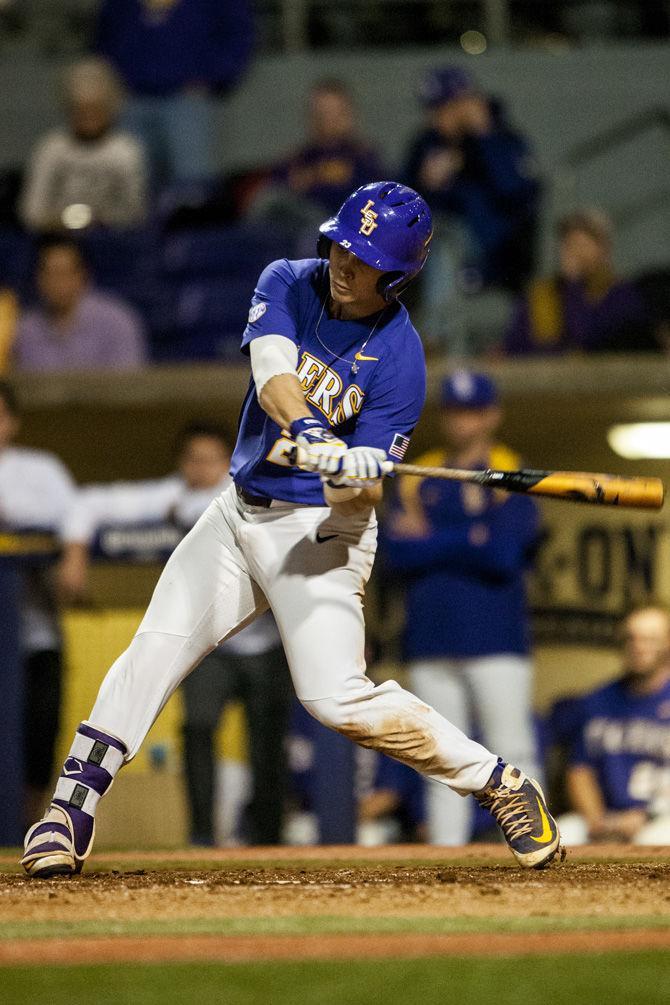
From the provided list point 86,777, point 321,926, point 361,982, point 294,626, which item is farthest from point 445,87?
point 361,982

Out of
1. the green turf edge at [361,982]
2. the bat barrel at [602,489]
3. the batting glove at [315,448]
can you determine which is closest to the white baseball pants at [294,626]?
the batting glove at [315,448]

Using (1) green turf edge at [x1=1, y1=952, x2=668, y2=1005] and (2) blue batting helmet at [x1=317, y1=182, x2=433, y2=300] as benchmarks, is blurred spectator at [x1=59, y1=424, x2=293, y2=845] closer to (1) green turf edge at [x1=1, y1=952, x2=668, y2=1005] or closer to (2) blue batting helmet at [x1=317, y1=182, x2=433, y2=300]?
(2) blue batting helmet at [x1=317, y1=182, x2=433, y2=300]

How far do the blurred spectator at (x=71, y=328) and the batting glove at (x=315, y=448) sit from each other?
390 centimetres

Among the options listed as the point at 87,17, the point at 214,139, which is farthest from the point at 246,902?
the point at 87,17

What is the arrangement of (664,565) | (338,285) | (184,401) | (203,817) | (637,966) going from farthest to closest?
(664,565) < (184,401) < (203,817) < (338,285) < (637,966)

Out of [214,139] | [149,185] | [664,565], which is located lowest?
[664,565]

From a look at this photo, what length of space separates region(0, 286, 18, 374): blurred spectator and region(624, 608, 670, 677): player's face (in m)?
3.14

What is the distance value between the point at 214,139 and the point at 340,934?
7236mm

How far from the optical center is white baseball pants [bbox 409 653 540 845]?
5.70 metres

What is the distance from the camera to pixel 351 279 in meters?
3.72

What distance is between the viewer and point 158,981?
2549mm

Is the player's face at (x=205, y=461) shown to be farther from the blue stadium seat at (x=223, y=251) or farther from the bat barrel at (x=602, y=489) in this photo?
the bat barrel at (x=602, y=489)

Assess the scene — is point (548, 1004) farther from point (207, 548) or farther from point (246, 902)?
point (207, 548)

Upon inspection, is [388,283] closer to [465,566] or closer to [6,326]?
[465,566]
